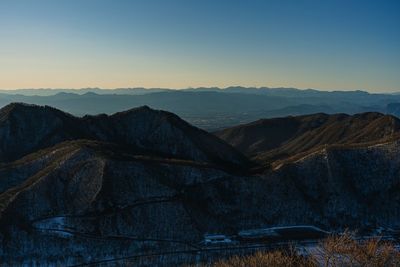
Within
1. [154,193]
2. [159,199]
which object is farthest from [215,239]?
[154,193]

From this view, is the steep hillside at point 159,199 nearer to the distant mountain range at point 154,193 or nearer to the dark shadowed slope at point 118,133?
the distant mountain range at point 154,193

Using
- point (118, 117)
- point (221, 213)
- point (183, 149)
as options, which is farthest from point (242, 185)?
point (118, 117)

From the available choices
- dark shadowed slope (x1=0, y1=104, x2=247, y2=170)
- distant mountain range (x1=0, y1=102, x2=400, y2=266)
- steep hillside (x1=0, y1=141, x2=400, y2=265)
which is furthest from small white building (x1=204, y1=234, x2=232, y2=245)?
dark shadowed slope (x1=0, y1=104, x2=247, y2=170)

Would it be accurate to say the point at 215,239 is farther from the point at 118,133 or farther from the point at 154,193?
the point at 118,133

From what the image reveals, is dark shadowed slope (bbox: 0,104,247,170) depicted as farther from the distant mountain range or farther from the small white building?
the small white building

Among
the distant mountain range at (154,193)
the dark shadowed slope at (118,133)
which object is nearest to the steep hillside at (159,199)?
the distant mountain range at (154,193)

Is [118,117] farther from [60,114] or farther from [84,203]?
[84,203]
